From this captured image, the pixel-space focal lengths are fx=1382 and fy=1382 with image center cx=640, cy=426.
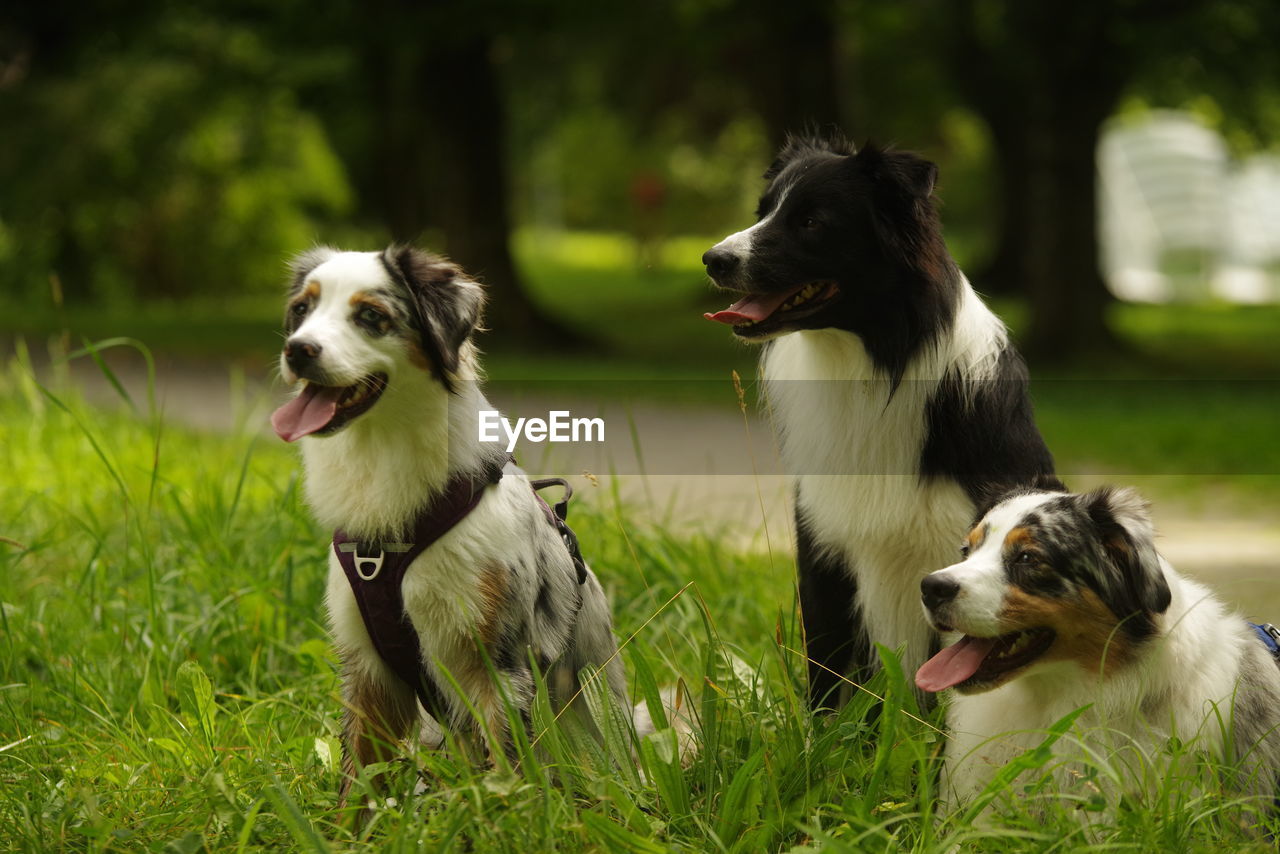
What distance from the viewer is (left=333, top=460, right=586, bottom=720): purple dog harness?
10.8 feet

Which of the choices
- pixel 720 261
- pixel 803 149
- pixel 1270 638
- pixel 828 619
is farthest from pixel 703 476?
pixel 1270 638

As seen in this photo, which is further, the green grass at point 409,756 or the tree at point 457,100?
the tree at point 457,100

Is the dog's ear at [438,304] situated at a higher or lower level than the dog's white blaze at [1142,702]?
higher

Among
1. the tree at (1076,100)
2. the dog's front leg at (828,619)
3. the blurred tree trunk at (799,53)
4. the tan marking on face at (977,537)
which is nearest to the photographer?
the tan marking on face at (977,537)

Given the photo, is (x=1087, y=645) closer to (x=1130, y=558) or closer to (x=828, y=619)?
(x=1130, y=558)

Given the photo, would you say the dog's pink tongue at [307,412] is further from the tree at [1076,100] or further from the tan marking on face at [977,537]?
the tree at [1076,100]

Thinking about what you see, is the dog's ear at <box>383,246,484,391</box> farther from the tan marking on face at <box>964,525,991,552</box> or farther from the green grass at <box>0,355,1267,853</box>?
the tan marking on face at <box>964,525,991,552</box>

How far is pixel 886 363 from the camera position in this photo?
12.3 ft

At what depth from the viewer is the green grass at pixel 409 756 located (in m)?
3.04

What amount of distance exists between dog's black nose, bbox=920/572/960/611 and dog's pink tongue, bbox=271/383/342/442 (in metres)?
1.42

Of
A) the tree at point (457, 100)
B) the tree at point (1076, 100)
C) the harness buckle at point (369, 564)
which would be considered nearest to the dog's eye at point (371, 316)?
the harness buckle at point (369, 564)

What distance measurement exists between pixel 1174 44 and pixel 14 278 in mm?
20010

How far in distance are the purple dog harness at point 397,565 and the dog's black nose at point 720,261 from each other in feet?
2.54

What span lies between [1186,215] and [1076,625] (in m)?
31.1
